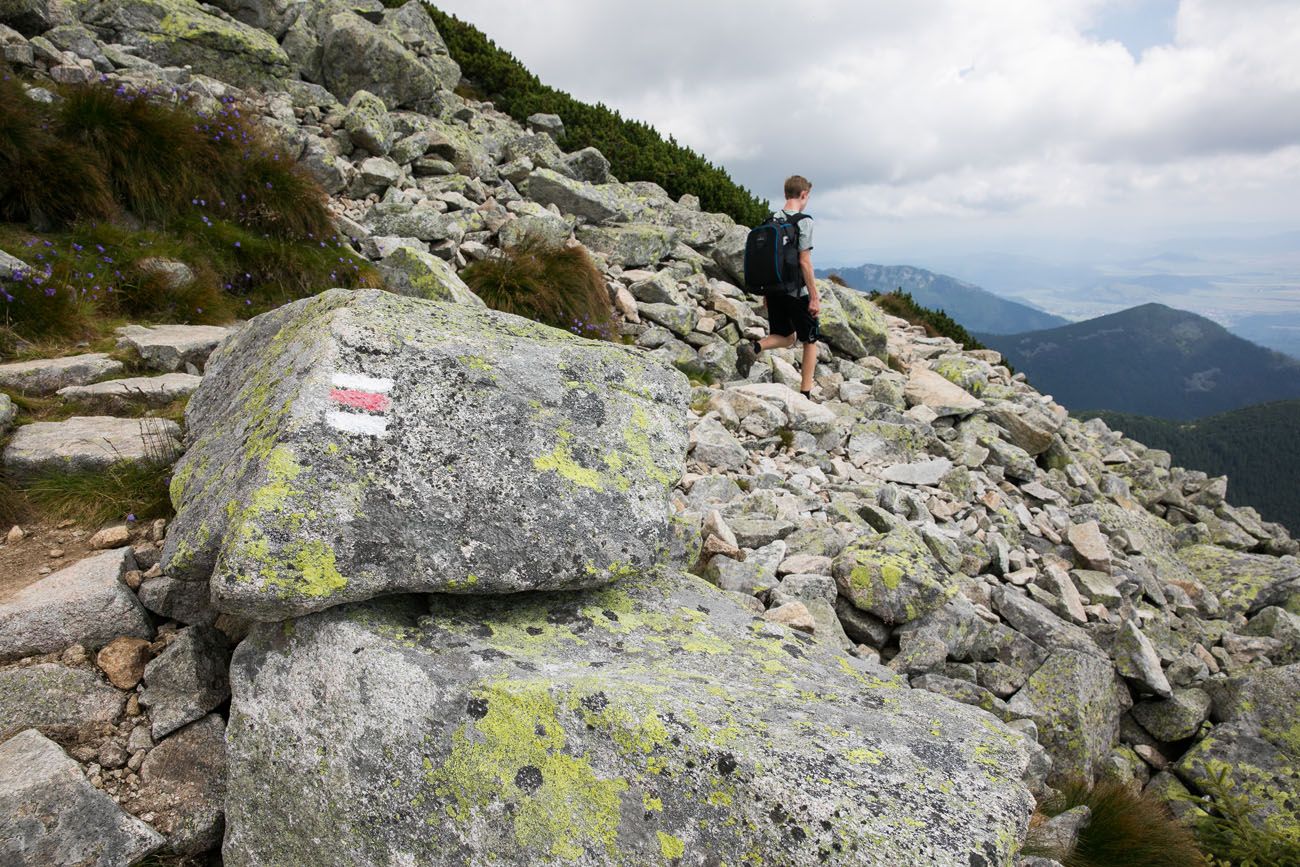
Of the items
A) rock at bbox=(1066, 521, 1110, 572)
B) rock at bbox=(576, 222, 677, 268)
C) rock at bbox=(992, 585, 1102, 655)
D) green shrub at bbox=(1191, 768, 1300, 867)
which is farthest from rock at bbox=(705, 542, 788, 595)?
rock at bbox=(576, 222, 677, 268)

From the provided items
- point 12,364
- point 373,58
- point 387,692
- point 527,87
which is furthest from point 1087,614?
point 527,87

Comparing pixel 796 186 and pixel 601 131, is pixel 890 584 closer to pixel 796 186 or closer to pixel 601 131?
Result: pixel 796 186

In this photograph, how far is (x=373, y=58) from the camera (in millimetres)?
17625

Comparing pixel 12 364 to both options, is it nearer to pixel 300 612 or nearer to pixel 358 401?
pixel 358 401

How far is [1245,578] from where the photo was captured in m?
11.3

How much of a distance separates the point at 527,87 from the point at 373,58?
8.36m

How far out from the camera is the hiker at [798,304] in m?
11.3

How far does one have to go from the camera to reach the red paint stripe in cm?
356

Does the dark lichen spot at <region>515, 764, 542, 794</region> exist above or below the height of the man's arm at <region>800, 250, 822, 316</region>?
below

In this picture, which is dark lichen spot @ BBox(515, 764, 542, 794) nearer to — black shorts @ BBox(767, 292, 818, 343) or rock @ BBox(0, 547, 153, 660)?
rock @ BBox(0, 547, 153, 660)

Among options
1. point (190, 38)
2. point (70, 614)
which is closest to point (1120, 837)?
point (70, 614)

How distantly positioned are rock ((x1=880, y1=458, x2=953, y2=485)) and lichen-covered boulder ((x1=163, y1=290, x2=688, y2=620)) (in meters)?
6.27

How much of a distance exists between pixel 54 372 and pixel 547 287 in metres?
7.29

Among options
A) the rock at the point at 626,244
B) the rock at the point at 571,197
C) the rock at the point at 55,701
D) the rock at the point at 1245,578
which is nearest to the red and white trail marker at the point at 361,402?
the rock at the point at 55,701
